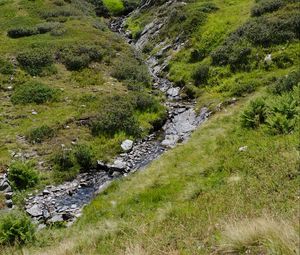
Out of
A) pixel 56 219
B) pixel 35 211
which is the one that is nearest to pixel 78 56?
pixel 35 211

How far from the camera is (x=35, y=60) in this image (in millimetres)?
31062

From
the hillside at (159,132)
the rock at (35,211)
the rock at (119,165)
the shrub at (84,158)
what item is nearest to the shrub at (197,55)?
the hillside at (159,132)

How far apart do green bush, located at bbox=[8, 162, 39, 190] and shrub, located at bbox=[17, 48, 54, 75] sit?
13.5 meters

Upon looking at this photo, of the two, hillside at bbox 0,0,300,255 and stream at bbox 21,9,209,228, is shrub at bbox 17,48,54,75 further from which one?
stream at bbox 21,9,209,228

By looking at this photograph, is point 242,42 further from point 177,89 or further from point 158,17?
point 158,17

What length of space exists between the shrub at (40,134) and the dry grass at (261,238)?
16.1 m

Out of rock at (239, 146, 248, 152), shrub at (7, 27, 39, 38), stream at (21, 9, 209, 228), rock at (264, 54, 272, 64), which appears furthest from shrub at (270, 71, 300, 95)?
shrub at (7, 27, 39, 38)

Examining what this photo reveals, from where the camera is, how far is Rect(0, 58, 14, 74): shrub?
95.7ft

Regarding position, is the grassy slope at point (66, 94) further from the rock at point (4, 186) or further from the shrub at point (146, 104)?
the rock at point (4, 186)

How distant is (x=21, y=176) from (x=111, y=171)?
13.7ft

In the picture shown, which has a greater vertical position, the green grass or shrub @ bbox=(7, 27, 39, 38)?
shrub @ bbox=(7, 27, 39, 38)

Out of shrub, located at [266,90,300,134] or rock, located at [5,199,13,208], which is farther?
rock, located at [5,199,13,208]

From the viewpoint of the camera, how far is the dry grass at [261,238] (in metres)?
5.69

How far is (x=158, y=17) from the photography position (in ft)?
155
